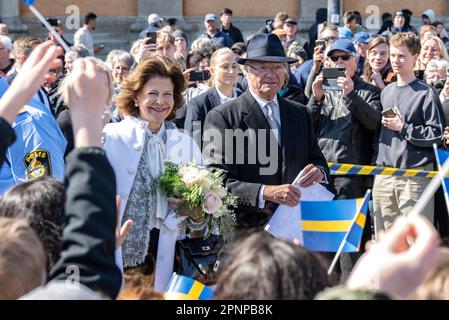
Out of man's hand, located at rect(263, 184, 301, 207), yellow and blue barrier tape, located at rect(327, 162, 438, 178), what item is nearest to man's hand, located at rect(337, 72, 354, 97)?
yellow and blue barrier tape, located at rect(327, 162, 438, 178)

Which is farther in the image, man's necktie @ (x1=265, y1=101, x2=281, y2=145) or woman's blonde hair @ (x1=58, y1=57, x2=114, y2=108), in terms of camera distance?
man's necktie @ (x1=265, y1=101, x2=281, y2=145)

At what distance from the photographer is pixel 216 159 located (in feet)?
21.2

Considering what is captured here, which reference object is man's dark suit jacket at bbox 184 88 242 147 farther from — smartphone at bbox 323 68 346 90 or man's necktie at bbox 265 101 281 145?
man's necktie at bbox 265 101 281 145

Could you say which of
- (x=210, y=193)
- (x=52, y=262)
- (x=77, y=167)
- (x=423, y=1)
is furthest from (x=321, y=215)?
(x=423, y=1)

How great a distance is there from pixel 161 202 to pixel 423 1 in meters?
18.6

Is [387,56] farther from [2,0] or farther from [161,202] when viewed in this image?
[2,0]

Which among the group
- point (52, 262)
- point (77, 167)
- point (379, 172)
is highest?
point (77, 167)

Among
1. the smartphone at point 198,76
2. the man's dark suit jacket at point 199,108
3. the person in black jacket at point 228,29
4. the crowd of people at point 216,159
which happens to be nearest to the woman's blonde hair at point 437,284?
the crowd of people at point 216,159

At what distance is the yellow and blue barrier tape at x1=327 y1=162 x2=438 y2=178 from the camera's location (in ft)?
26.4

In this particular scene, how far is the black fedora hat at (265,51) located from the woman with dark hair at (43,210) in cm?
354

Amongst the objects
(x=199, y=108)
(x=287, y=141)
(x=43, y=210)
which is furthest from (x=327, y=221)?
(x=199, y=108)

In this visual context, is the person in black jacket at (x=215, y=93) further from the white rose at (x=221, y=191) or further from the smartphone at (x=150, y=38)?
the smartphone at (x=150, y=38)

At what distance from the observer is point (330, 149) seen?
8352 mm

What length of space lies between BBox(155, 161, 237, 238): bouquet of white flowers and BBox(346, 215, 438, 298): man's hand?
358 cm
